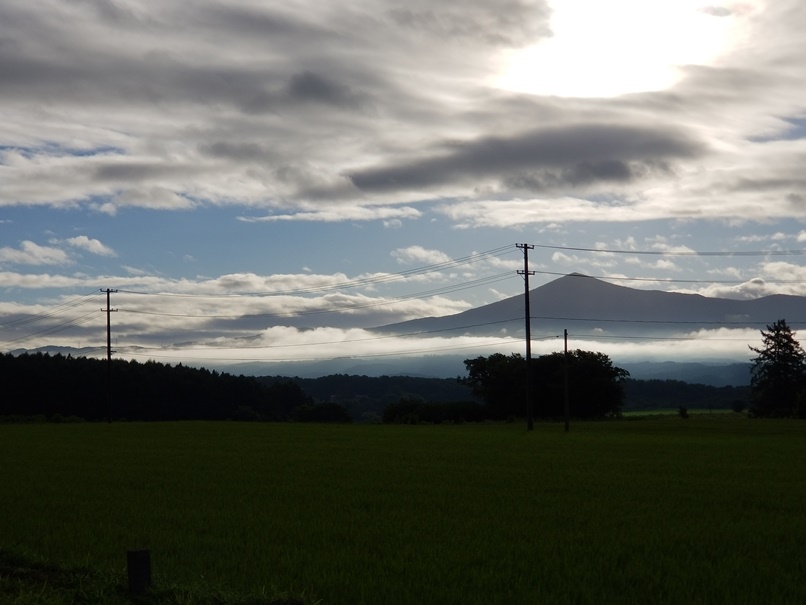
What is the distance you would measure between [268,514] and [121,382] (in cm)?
11432

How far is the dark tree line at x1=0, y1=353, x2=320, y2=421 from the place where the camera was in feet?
403

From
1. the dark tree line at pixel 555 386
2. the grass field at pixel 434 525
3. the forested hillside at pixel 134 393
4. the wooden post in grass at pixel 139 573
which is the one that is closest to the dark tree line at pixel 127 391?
the forested hillside at pixel 134 393

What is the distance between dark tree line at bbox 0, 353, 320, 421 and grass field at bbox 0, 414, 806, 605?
90732 mm

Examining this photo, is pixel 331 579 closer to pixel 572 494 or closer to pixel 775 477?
pixel 572 494

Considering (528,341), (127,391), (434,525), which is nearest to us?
(434,525)

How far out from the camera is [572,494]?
2489 centimetres

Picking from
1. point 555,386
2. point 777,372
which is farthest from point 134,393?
point 777,372

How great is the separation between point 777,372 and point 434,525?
428 feet

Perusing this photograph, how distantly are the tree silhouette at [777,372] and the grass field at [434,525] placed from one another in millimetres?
102545

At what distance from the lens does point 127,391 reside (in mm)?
129125

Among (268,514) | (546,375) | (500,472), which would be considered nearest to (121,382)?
(546,375)

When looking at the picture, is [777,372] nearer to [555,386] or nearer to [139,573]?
[555,386]

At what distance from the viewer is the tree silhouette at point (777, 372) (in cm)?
13388

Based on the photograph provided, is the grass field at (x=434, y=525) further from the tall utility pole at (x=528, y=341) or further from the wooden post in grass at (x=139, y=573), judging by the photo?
the tall utility pole at (x=528, y=341)
